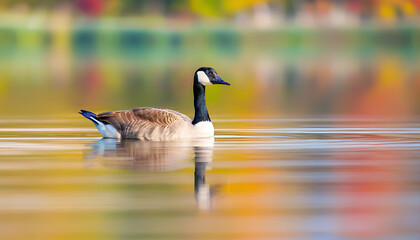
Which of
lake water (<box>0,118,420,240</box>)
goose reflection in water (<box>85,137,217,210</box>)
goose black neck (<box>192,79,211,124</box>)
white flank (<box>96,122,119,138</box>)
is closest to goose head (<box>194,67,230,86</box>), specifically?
goose black neck (<box>192,79,211,124</box>)

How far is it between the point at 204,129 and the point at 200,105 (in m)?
0.67

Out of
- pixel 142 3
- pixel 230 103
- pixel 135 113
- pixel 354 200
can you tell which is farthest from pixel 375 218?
pixel 142 3

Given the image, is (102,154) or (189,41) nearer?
(102,154)

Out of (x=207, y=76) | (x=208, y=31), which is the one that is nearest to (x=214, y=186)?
(x=207, y=76)

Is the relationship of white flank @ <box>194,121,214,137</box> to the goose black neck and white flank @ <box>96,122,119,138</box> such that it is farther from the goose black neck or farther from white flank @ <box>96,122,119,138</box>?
white flank @ <box>96,122,119,138</box>

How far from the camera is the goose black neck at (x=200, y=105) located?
45.6 feet

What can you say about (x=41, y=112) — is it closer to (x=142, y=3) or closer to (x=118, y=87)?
(x=118, y=87)

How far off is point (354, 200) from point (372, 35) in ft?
291

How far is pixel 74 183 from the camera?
30.4ft

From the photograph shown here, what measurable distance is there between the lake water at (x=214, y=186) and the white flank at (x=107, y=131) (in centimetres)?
16

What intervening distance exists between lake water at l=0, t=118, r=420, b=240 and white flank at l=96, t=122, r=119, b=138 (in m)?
0.16

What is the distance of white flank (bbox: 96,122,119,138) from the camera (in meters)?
13.8

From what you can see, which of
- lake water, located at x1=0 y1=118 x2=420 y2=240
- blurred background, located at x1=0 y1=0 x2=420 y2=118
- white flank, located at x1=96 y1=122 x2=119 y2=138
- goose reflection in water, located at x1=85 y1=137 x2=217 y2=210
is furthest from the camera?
blurred background, located at x1=0 y1=0 x2=420 y2=118

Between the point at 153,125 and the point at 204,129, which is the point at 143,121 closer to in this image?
the point at 153,125
